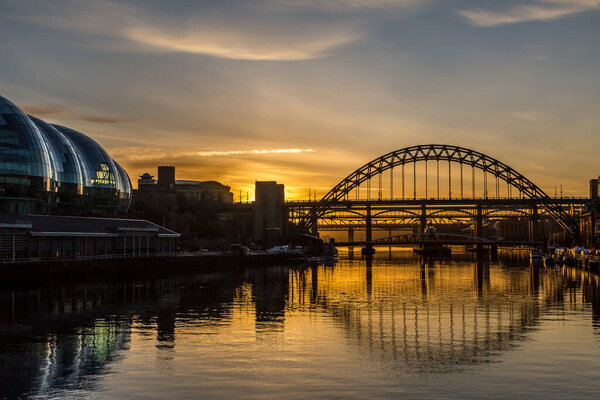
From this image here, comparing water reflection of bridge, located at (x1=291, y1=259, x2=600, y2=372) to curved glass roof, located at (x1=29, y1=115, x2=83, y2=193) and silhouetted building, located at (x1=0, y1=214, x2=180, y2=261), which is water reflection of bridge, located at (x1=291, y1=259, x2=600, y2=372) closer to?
silhouetted building, located at (x1=0, y1=214, x2=180, y2=261)

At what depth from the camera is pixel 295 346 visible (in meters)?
31.0

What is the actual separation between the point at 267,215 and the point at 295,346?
491 ft

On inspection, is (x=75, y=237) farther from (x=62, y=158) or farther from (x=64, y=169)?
(x=62, y=158)

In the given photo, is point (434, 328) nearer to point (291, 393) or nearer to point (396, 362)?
point (396, 362)

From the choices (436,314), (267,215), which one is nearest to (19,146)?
(436,314)

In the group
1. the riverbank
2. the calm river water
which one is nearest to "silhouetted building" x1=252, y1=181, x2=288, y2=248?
the riverbank

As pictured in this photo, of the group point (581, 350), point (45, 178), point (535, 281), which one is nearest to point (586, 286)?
point (535, 281)

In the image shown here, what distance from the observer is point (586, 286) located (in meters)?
66.4

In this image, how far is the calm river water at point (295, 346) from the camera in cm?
2322

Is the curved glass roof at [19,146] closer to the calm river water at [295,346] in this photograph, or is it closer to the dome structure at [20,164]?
the dome structure at [20,164]

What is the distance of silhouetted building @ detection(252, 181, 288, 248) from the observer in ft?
583

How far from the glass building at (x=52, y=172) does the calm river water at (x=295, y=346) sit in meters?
20.4

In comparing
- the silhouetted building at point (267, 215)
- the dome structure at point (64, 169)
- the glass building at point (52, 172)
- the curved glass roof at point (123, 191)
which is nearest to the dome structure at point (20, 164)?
the glass building at point (52, 172)

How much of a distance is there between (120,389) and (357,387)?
24.5 feet
